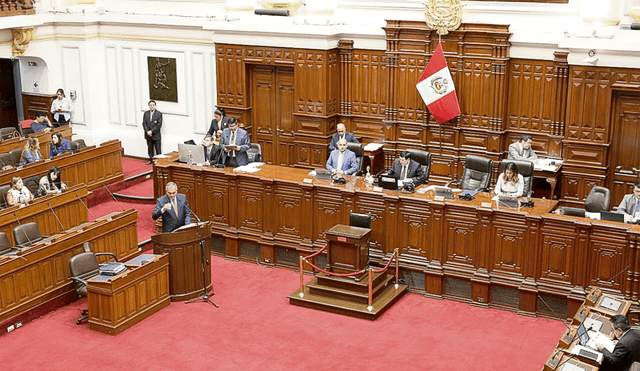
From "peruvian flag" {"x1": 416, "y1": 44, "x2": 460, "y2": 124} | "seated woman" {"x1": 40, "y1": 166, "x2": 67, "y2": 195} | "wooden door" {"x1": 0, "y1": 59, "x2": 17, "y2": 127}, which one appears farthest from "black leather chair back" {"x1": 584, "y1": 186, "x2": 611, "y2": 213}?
"wooden door" {"x1": 0, "y1": 59, "x2": 17, "y2": 127}

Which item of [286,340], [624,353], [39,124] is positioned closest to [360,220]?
[286,340]

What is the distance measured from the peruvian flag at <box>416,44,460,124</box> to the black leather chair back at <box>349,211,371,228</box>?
3688 mm

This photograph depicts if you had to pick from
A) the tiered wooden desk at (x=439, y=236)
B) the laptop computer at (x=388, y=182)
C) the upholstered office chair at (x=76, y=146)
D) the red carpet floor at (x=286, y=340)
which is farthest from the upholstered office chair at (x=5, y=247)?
the laptop computer at (x=388, y=182)

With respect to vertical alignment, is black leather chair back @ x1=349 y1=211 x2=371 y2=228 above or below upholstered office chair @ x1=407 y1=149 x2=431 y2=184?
below

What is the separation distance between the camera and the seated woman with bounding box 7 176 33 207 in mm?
11602

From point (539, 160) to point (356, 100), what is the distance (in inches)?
141

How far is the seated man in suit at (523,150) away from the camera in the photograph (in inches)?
502

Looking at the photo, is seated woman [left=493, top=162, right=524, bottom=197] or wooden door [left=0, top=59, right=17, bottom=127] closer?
seated woman [left=493, top=162, right=524, bottom=197]

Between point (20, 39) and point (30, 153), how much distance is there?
4453 mm

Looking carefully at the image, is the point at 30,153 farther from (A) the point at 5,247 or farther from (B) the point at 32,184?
(A) the point at 5,247

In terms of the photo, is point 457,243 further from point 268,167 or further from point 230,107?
point 230,107

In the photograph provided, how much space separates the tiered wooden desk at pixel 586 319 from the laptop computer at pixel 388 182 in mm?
2911

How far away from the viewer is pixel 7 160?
14.0 metres

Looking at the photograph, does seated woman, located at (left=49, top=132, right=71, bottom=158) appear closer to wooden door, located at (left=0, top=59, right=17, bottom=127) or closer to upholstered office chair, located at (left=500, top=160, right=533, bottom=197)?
wooden door, located at (left=0, top=59, right=17, bottom=127)
